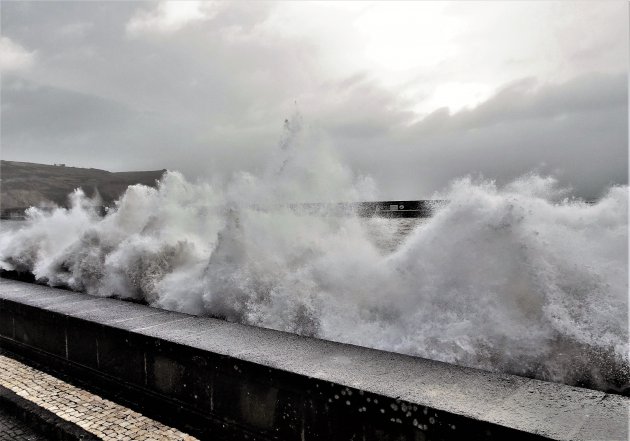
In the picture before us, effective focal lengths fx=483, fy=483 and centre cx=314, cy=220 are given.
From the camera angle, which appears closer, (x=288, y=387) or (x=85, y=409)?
(x=288, y=387)

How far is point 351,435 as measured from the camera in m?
2.35

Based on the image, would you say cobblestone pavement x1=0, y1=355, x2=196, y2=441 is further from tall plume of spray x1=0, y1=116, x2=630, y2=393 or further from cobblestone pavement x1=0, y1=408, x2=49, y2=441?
tall plume of spray x1=0, y1=116, x2=630, y2=393

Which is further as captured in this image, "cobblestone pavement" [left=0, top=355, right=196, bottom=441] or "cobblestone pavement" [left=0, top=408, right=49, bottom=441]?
"cobblestone pavement" [left=0, top=408, right=49, bottom=441]

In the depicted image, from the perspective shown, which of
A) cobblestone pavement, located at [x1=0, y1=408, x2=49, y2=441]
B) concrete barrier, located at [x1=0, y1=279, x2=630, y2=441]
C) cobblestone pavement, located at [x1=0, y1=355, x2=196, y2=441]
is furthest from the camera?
cobblestone pavement, located at [x1=0, y1=408, x2=49, y2=441]

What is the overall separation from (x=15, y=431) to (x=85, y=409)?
464 mm

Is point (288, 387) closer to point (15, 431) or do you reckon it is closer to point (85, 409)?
point (85, 409)

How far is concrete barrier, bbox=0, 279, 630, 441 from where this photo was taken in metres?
2.06

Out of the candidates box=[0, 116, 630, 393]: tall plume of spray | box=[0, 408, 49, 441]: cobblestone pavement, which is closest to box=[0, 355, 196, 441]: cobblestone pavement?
box=[0, 408, 49, 441]: cobblestone pavement

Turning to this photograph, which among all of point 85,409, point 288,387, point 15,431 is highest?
point 288,387

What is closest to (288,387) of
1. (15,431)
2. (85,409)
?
(85,409)

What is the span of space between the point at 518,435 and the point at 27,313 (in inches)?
179

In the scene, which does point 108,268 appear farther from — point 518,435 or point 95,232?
point 518,435

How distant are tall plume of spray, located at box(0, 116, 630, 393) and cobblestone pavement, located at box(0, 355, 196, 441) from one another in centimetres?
137

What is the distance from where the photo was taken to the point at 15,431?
10.8 ft
